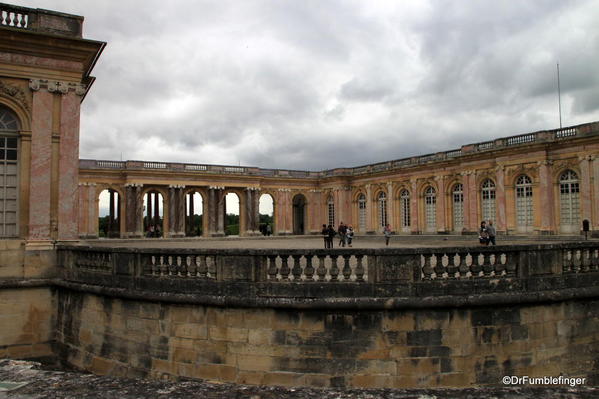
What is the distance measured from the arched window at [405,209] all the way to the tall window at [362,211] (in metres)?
4.53

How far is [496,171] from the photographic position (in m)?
28.8

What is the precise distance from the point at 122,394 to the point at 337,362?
3.64 m

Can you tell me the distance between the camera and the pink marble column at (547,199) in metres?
25.9

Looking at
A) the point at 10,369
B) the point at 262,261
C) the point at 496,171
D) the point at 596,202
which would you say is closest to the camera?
the point at 10,369

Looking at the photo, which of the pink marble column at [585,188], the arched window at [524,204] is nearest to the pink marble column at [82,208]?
the arched window at [524,204]

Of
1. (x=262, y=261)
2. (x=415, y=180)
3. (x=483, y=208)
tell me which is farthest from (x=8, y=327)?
(x=415, y=180)

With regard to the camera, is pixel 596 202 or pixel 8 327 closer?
pixel 8 327

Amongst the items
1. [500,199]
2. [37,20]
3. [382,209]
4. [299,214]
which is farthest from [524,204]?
[37,20]

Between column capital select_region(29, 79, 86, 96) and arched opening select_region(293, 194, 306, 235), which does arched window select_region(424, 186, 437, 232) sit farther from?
column capital select_region(29, 79, 86, 96)

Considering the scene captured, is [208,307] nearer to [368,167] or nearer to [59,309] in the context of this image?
[59,309]

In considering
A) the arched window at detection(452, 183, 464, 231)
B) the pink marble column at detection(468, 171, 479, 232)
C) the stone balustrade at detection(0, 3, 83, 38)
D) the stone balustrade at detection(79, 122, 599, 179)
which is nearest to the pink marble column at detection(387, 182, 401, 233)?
the stone balustrade at detection(79, 122, 599, 179)

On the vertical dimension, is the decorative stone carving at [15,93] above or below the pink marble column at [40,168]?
above

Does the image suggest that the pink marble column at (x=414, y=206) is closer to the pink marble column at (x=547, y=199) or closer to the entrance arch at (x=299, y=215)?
the pink marble column at (x=547, y=199)

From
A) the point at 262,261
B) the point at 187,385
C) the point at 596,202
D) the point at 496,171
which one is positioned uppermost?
the point at 496,171
